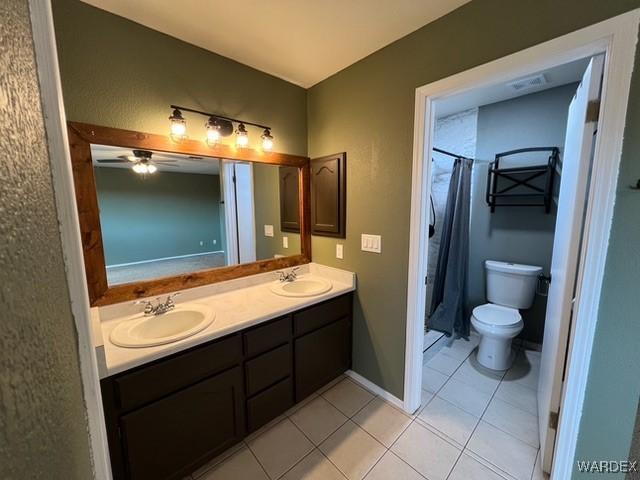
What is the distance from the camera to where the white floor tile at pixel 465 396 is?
6.06 ft

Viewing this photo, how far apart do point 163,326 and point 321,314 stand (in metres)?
1.00

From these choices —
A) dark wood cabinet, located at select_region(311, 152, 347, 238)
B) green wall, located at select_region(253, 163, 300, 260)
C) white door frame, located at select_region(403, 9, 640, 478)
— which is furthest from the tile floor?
dark wood cabinet, located at select_region(311, 152, 347, 238)

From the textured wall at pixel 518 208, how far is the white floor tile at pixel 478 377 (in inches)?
27.5

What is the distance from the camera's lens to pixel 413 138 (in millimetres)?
1625

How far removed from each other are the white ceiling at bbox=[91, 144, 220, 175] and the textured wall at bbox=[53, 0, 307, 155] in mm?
135

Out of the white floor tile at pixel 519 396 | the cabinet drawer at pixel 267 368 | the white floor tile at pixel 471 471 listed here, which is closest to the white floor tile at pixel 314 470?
the cabinet drawer at pixel 267 368

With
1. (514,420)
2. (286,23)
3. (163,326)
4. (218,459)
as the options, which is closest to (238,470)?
(218,459)

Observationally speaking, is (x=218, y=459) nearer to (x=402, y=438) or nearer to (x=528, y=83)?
(x=402, y=438)

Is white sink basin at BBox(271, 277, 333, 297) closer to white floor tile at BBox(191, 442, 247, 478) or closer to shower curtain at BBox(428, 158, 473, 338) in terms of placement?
white floor tile at BBox(191, 442, 247, 478)

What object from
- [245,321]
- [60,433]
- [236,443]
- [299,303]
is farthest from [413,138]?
[236,443]

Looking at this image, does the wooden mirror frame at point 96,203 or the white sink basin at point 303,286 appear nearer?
the wooden mirror frame at point 96,203

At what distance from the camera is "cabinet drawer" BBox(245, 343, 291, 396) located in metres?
1.54

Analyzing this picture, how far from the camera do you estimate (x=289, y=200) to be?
91.4 inches

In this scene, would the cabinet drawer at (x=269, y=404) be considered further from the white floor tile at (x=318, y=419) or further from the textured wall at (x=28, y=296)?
the textured wall at (x=28, y=296)
